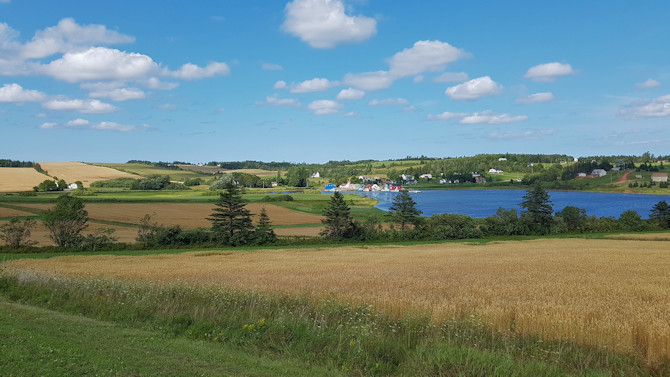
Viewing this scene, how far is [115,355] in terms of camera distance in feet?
24.9

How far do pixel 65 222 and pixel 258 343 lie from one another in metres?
50.9

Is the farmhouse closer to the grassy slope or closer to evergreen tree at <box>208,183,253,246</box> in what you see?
evergreen tree at <box>208,183,253,246</box>

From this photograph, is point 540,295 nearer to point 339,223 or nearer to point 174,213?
point 339,223

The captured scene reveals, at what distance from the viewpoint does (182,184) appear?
502ft

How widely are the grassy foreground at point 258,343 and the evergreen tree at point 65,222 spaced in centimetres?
4249

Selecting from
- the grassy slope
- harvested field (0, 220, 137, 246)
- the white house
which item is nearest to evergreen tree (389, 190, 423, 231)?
harvested field (0, 220, 137, 246)

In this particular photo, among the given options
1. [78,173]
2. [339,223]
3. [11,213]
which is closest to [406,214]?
[339,223]

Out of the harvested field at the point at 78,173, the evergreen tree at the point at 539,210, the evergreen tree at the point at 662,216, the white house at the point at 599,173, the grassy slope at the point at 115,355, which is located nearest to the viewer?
the grassy slope at the point at 115,355

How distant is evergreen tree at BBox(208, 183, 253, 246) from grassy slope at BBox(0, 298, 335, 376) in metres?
44.0

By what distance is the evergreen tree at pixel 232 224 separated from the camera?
53287 millimetres

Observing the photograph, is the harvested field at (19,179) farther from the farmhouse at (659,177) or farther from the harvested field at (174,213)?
the farmhouse at (659,177)

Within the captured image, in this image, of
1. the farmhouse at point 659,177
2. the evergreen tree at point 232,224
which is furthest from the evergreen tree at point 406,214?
the farmhouse at point 659,177

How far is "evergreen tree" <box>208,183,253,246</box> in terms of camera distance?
53.3 meters

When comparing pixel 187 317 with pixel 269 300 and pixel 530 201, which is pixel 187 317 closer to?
pixel 269 300
